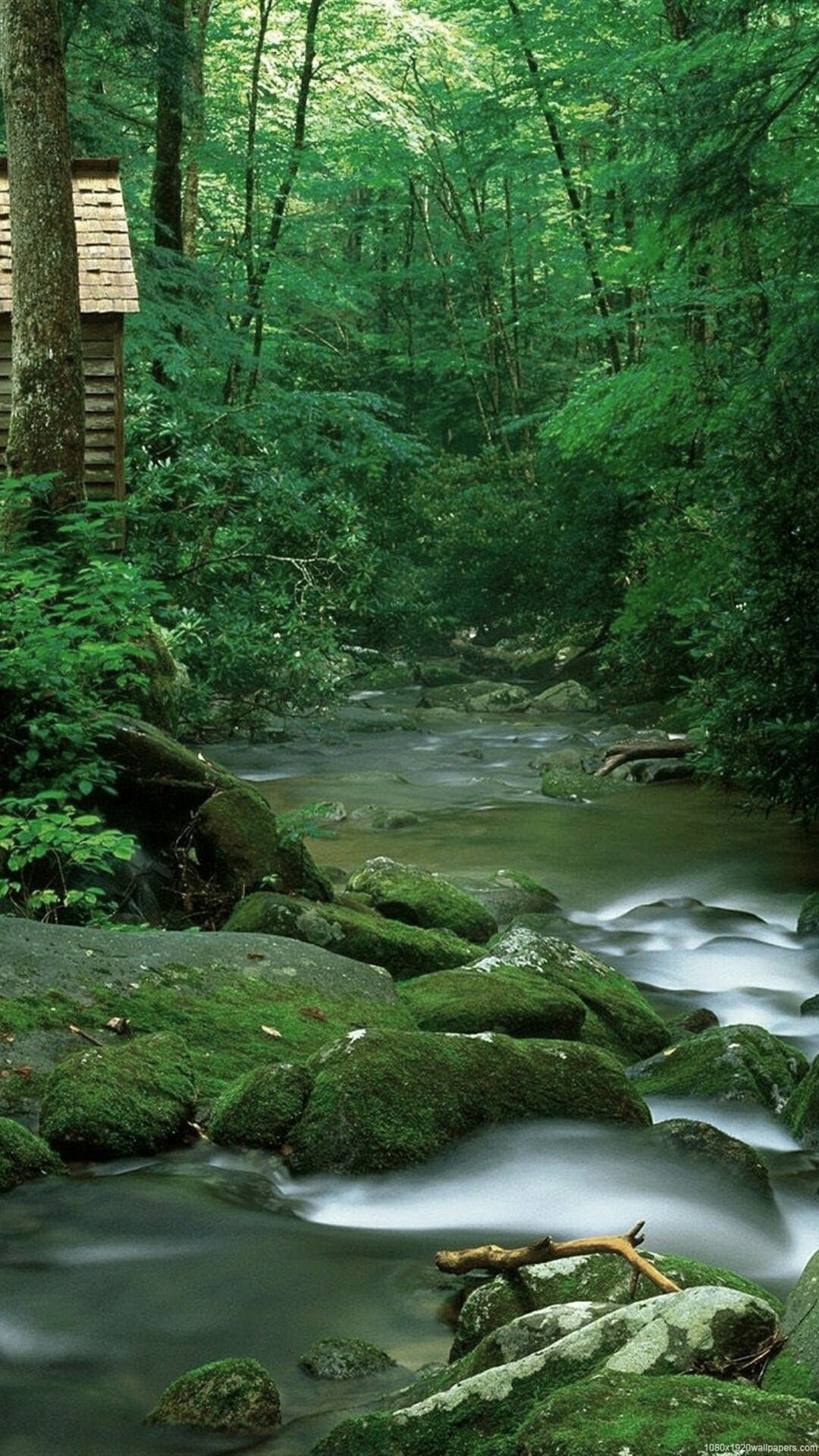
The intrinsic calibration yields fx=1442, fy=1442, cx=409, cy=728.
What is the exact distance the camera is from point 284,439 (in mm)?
19516

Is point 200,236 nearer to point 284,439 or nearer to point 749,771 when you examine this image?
point 284,439

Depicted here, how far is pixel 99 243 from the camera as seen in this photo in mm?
14641

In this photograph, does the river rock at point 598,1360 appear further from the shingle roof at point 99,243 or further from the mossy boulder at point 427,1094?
the shingle roof at point 99,243

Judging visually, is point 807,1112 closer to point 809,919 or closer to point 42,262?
point 809,919

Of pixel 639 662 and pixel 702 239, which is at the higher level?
pixel 702 239

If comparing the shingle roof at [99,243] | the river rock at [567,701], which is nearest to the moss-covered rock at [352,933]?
the shingle roof at [99,243]

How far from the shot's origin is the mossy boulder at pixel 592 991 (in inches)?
291

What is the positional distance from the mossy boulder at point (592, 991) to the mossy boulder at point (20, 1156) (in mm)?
2905

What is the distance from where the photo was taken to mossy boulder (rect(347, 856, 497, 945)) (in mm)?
9359

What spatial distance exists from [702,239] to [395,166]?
19095 millimetres

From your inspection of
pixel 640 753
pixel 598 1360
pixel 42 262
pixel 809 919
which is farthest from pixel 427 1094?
pixel 640 753

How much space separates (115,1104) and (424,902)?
4408 mm

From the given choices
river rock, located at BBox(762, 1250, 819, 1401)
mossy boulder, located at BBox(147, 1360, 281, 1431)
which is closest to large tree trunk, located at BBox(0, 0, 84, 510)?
mossy boulder, located at BBox(147, 1360, 281, 1431)

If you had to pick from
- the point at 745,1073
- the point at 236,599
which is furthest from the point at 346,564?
the point at 745,1073
